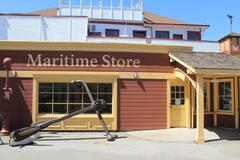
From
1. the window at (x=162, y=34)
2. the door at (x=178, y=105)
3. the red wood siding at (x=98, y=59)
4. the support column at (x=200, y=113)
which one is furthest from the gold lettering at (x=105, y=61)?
the window at (x=162, y=34)

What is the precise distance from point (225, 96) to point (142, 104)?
153 inches

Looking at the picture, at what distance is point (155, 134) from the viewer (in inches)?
612

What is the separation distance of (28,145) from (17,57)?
4940mm

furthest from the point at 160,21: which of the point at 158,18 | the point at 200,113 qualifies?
the point at 200,113

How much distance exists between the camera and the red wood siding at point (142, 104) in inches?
659

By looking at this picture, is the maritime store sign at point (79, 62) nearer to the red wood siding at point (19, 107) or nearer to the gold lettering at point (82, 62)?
the gold lettering at point (82, 62)

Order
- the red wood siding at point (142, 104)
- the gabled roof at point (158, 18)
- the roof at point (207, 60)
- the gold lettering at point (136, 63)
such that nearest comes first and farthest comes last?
the roof at point (207, 60)
the red wood siding at point (142, 104)
the gold lettering at point (136, 63)
the gabled roof at point (158, 18)

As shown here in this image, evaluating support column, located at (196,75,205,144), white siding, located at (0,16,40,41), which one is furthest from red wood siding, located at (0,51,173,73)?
white siding, located at (0,16,40,41)

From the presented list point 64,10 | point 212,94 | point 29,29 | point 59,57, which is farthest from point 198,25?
point 59,57

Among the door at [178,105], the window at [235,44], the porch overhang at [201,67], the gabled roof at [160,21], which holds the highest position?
the gabled roof at [160,21]

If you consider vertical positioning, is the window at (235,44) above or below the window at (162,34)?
below

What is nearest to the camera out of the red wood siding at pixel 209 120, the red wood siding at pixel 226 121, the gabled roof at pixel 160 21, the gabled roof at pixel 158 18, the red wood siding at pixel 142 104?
the red wood siding at pixel 142 104

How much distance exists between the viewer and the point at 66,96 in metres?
16.7

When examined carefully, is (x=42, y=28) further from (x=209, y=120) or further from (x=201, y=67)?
(x=201, y=67)
